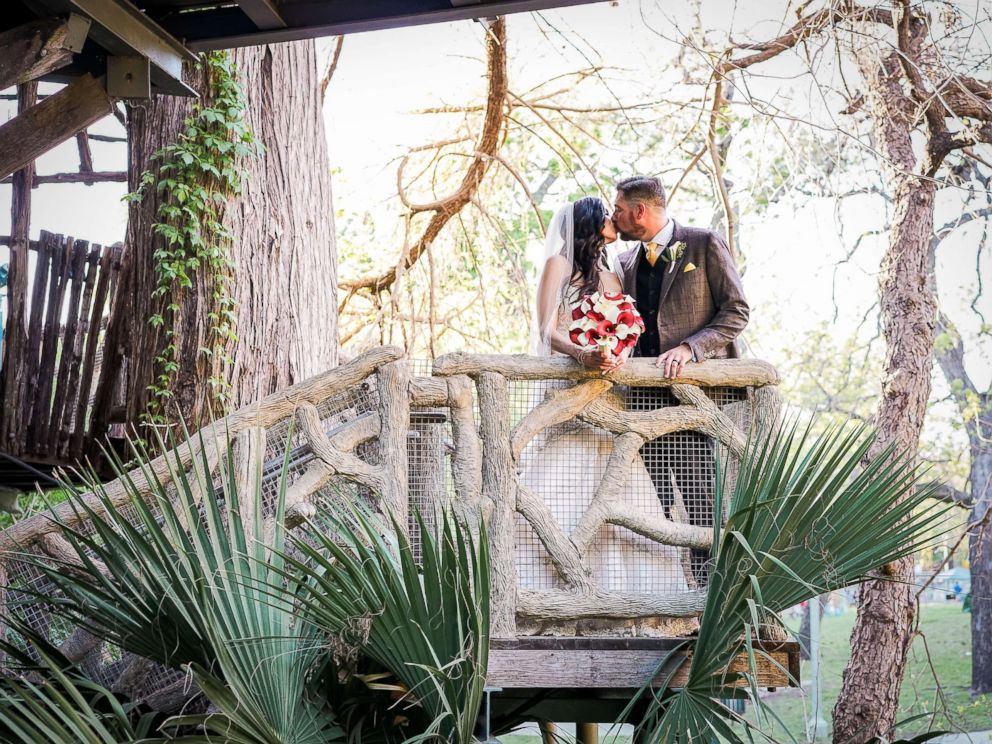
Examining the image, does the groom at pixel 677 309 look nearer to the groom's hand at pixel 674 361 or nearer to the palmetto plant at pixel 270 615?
the groom's hand at pixel 674 361

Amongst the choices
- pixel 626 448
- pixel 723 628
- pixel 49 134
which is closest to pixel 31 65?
pixel 49 134

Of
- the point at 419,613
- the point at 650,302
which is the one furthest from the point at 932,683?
the point at 419,613

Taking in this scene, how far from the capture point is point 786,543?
12.3ft

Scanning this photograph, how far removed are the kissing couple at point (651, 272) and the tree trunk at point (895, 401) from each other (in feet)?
12.1

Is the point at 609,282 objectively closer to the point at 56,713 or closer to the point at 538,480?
the point at 538,480

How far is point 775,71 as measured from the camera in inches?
617

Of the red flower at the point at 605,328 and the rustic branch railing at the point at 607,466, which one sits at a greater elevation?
the red flower at the point at 605,328

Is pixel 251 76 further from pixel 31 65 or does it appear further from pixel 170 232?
pixel 31 65

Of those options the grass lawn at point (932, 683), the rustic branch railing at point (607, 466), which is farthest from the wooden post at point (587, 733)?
the grass lawn at point (932, 683)

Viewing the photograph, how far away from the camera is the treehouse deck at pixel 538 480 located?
14.2ft

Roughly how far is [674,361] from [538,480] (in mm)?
797

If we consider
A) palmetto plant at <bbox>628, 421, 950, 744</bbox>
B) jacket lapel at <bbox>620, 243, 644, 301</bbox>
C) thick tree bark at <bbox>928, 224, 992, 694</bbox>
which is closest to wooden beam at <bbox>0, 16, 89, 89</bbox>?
jacket lapel at <bbox>620, 243, 644, 301</bbox>

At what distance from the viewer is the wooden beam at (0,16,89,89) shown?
3738 mm

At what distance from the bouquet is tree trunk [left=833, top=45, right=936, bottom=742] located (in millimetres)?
4301
